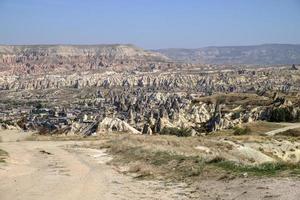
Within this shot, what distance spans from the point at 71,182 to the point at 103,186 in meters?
1.95

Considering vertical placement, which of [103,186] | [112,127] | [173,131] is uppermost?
[103,186]

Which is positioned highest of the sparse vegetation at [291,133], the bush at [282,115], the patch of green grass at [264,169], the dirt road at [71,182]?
the patch of green grass at [264,169]

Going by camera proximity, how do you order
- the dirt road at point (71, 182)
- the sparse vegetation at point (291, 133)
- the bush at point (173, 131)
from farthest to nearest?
the bush at point (173, 131), the sparse vegetation at point (291, 133), the dirt road at point (71, 182)

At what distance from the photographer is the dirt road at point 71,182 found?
766 inches

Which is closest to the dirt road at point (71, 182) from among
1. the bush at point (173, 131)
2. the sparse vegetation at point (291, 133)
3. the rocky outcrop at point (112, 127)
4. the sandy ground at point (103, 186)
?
the sandy ground at point (103, 186)

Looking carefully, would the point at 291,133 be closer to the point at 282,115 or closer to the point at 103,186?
the point at 282,115

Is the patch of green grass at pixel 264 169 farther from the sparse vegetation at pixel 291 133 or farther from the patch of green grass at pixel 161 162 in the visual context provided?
the sparse vegetation at pixel 291 133

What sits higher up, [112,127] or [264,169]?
[264,169]

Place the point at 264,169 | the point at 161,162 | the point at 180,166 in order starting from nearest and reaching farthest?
1. the point at 264,169
2. the point at 180,166
3. the point at 161,162

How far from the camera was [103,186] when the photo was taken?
21734 millimetres

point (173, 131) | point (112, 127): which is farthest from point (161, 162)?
point (173, 131)

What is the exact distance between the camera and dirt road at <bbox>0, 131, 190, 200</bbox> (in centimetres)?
1947

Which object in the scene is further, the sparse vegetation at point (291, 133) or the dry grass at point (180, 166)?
the sparse vegetation at point (291, 133)

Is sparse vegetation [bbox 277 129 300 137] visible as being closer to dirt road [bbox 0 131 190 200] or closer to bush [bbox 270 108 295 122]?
bush [bbox 270 108 295 122]
